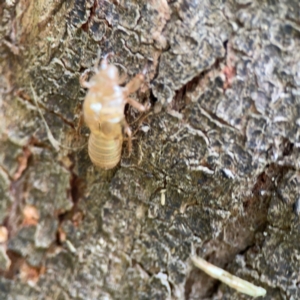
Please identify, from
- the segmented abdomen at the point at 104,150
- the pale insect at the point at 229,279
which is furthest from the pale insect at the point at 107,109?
the pale insect at the point at 229,279

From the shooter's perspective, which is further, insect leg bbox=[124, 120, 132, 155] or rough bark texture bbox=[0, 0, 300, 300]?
insect leg bbox=[124, 120, 132, 155]

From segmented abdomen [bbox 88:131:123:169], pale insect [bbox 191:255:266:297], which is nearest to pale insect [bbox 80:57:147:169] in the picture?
segmented abdomen [bbox 88:131:123:169]

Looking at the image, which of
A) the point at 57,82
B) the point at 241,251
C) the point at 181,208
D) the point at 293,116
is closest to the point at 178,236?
the point at 181,208

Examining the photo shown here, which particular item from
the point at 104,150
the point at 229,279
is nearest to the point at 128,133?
the point at 104,150

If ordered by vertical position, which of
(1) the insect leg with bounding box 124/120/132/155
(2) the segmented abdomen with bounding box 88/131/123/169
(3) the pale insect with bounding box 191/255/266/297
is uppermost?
(1) the insect leg with bounding box 124/120/132/155

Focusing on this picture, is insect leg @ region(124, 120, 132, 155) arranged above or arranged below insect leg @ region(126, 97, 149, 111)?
below

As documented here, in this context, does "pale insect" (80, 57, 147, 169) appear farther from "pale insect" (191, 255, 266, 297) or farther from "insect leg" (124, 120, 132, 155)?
"pale insect" (191, 255, 266, 297)
